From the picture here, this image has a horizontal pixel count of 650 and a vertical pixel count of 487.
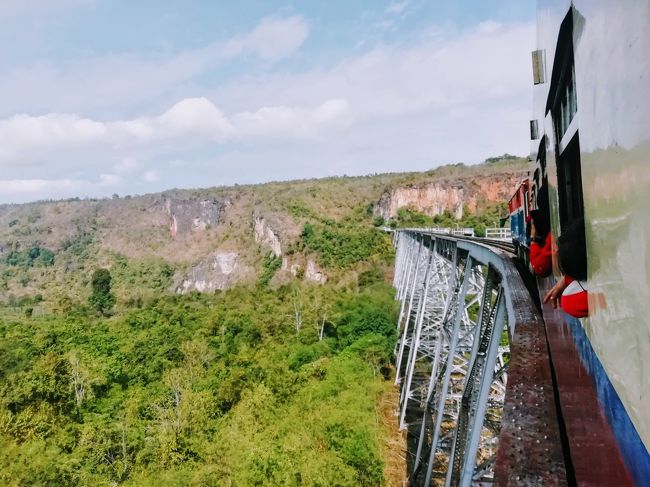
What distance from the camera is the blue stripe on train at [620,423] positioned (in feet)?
3.54

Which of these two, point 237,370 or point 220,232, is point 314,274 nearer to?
point 237,370

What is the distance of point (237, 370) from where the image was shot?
23.8 m

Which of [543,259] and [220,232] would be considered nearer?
[543,259]

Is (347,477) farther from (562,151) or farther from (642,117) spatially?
(642,117)

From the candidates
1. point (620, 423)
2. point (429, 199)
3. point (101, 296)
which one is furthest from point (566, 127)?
point (429, 199)

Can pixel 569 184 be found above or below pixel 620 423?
above

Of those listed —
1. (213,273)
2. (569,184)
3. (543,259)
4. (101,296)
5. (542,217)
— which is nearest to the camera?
(569,184)

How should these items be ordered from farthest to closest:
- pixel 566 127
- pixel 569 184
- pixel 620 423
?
pixel 569 184 → pixel 566 127 → pixel 620 423

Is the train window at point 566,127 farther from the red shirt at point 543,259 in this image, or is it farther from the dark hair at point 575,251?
the red shirt at point 543,259

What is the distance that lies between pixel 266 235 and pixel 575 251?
248ft

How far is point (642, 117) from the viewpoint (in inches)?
39.3

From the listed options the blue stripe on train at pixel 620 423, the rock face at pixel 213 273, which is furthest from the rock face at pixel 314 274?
the blue stripe on train at pixel 620 423

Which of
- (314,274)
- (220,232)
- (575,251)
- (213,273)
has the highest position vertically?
(575,251)

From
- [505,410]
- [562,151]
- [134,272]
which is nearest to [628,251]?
[505,410]
